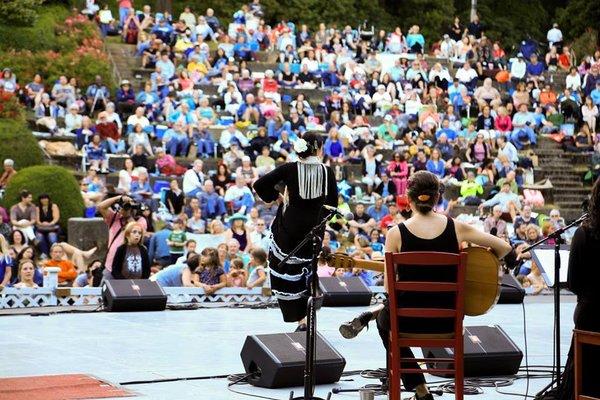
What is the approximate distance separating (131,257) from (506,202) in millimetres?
10036

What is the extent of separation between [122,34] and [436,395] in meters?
21.0

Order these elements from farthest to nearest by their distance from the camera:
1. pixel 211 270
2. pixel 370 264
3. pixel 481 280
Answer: pixel 211 270
pixel 370 264
pixel 481 280

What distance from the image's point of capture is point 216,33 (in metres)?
29.9

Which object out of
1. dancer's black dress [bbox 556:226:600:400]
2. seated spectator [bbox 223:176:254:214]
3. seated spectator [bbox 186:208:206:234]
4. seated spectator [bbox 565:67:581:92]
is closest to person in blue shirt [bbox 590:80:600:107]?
seated spectator [bbox 565:67:581:92]

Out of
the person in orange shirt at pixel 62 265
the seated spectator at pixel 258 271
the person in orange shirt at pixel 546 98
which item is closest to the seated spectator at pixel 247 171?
the person in orange shirt at pixel 62 265

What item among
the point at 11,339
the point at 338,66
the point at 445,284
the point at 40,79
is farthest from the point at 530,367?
the point at 338,66

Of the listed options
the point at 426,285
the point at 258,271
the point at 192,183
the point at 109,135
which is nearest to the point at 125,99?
the point at 109,135

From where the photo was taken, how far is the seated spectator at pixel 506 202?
2241cm

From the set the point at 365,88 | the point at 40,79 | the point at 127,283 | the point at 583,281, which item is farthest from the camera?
the point at 365,88

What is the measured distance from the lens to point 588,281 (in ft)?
23.1

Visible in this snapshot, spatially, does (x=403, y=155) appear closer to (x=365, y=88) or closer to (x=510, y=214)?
(x=510, y=214)

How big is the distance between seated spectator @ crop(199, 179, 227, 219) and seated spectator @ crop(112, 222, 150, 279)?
6062 millimetres

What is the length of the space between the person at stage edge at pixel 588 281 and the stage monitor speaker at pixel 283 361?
8.08 feet

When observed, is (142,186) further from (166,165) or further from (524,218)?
(524,218)
